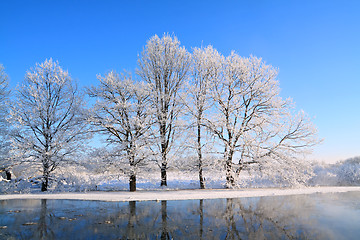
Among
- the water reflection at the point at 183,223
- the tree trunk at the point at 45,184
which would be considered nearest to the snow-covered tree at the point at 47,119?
the tree trunk at the point at 45,184

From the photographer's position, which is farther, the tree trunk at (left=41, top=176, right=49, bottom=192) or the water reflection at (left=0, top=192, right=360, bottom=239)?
the tree trunk at (left=41, top=176, right=49, bottom=192)

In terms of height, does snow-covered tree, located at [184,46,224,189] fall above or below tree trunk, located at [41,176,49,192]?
above

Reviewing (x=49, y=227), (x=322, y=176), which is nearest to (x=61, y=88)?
(x=49, y=227)

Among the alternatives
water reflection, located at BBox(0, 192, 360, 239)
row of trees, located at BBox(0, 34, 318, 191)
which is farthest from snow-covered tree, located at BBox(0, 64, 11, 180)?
water reflection, located at BBox(0, 192, 360, 239)

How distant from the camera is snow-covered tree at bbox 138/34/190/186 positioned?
77.6ft

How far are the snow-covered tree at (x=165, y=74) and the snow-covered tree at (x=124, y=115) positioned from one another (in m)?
1.82

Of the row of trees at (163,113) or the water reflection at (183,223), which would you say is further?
the row of trees at (163,113)

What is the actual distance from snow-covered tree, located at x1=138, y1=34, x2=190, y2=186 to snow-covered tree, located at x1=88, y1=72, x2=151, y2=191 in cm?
182

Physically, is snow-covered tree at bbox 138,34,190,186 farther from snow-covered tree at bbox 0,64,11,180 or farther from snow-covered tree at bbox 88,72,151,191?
snow-covered tree at bbox 0,64,11,180

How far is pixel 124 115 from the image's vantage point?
21.6m

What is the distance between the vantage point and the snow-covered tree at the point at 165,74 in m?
23.6

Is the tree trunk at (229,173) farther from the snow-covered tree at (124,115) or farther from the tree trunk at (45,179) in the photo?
the tree trunk at (45,179)

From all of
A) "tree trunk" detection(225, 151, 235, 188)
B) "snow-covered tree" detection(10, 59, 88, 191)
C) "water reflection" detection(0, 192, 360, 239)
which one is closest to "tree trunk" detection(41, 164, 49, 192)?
"snow-covered tree" detection(10, 59, 88, 191)

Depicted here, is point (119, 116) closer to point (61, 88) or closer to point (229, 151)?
point (61, 88)
